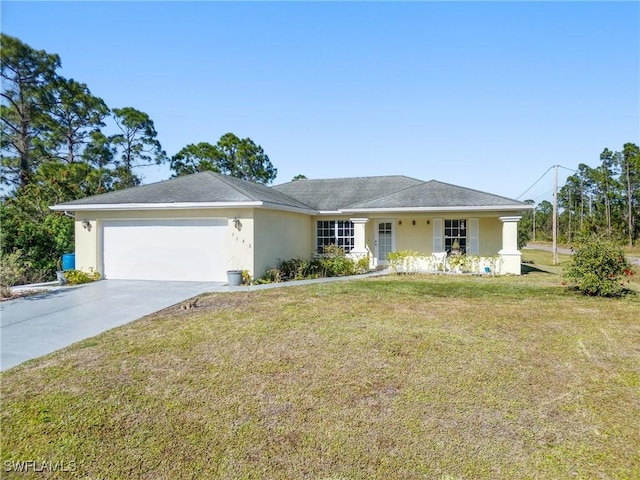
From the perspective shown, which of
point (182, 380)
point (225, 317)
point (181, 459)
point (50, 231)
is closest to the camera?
point (181, 459)

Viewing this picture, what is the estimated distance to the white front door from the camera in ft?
55.9

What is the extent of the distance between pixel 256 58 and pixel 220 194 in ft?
18.3

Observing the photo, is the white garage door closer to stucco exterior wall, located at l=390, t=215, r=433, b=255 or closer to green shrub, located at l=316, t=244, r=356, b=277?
green shrub, located at l=316, t=244, r=356, b=277

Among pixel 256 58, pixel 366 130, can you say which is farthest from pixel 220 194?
pixel 366 130

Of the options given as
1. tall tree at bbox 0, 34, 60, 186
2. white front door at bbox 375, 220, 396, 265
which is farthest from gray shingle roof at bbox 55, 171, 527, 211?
tall tree at bbox 0, 34, 60, 186

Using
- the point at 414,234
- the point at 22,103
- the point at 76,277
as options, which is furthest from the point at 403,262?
the point at 22,103

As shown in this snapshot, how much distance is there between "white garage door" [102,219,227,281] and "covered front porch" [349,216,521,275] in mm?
6355

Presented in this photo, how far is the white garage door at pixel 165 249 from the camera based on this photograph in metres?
12.8

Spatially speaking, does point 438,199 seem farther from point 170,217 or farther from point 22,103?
point 22,103

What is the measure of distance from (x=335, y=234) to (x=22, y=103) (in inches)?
1010

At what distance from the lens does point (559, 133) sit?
747 inches

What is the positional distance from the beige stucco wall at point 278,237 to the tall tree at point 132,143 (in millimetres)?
24206

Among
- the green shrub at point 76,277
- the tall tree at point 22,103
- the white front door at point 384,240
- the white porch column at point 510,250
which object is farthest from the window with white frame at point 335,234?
the tall tree at point 22,103

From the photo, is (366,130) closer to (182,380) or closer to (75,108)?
(182,380)
